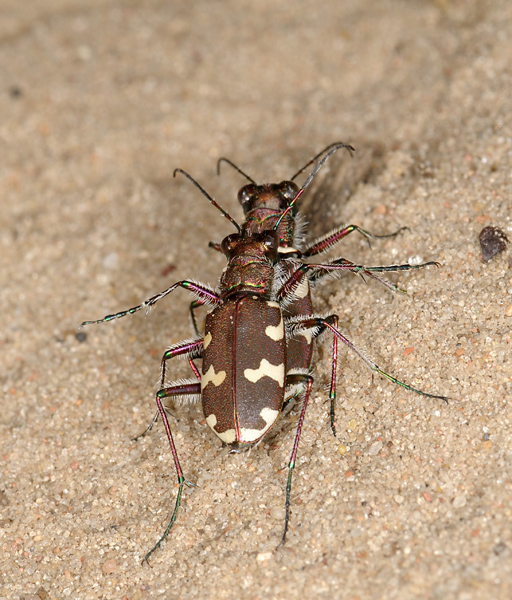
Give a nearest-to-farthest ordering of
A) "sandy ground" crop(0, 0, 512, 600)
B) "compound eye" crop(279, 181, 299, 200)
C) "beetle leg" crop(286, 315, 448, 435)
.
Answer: "sandy ground" crop(0, 0, 512, 600) < "beetle leg" crop(286, 315, 448, 435) < "compound eye" crop(279, 181, 299, 200)

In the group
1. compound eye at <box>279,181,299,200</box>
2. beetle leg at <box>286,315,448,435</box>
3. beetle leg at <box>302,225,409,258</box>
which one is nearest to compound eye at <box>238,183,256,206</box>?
compound eye at <box>279,181,299,200</box>

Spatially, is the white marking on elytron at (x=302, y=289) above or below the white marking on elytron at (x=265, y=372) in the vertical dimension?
above

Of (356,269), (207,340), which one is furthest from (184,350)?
(356,269)

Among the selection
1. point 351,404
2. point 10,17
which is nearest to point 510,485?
point 351,404

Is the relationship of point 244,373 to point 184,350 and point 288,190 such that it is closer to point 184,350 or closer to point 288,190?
point 184,350

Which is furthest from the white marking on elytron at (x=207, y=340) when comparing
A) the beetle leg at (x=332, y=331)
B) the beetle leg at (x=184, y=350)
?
the beetle leg at (x=332, y=331)

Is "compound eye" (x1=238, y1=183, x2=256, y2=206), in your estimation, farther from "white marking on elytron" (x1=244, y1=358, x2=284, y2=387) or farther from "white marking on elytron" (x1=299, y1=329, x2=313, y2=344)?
"white marking on elytron" (x1=244, y1=358, x2=284, y2=387)

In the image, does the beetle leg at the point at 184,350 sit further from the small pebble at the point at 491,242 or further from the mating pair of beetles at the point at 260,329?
the small pebble at the point at 491,242
